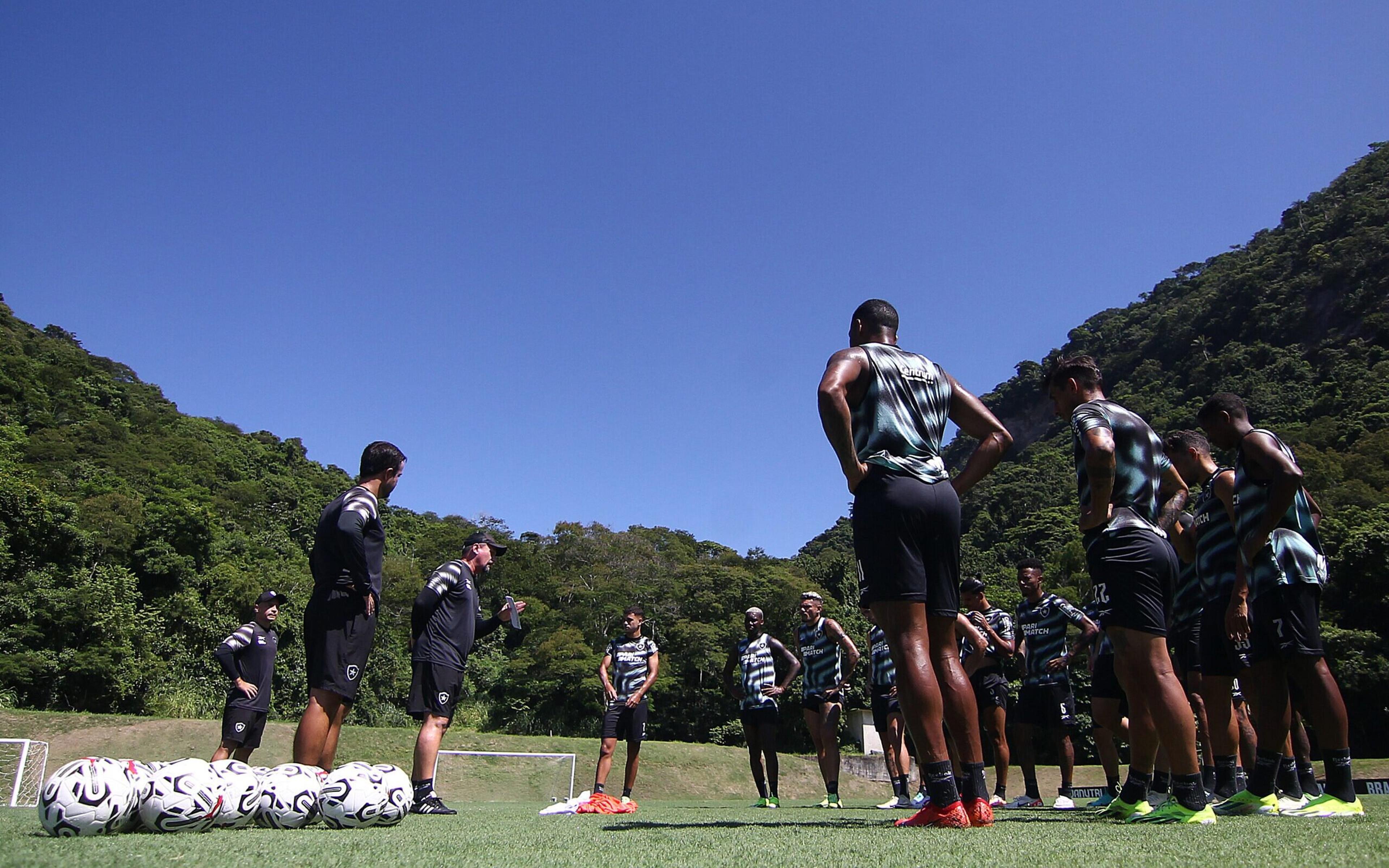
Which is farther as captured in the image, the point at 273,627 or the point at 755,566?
the point at 755,566

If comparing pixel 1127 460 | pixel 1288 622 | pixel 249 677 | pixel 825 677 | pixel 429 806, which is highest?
pixel 1127 460

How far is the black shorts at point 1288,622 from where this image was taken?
13.7ft

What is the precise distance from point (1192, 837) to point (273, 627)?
366 inches

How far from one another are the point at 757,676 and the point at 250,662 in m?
5.59

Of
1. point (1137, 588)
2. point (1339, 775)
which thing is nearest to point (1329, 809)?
point (1339, 775)

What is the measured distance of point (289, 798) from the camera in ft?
12.6

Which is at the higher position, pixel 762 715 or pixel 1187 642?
pixel 1187 642

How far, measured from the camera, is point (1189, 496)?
229 inches

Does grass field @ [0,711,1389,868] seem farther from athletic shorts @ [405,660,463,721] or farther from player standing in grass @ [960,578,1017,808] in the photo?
player standing in grass @ [960,578,1017,808]

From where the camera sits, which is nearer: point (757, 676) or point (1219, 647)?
point (1219, 647)

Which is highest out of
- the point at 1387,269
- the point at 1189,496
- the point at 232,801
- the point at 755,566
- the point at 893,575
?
the point at 1387,269

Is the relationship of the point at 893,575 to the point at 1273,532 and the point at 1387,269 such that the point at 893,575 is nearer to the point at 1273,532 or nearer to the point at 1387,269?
the point at 1273,532

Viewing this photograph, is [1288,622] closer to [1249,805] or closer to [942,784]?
[1249,805]

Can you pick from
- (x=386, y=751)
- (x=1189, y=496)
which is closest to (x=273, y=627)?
(x=386, y=751)
